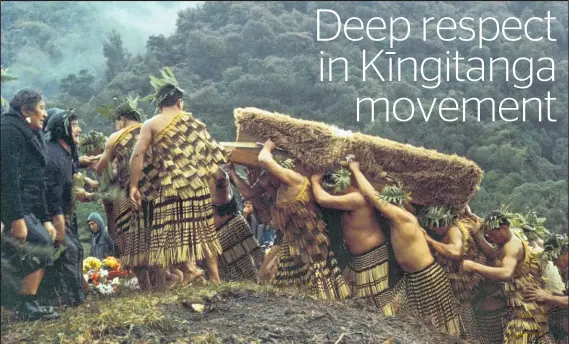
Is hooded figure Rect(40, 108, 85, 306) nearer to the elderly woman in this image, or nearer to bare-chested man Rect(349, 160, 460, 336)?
the elderly woman

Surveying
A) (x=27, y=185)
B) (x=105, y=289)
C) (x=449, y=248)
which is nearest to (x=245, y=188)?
(x=105, y=289)

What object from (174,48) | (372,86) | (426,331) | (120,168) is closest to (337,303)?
(426,331)

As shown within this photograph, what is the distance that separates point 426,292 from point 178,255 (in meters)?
2.53

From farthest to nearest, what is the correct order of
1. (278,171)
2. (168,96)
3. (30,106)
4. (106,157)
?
1. (278,171)
2. (106,157)
3. (168,96)
4. (30,106)

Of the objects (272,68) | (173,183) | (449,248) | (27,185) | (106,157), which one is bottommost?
(272,68)

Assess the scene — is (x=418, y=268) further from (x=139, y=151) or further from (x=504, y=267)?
(x=139, y=151)

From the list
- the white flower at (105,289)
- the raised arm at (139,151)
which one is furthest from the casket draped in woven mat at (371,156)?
the white flower at (105,289)

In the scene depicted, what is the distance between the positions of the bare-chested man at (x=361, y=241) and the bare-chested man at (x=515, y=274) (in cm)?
80

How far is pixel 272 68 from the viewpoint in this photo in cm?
3216

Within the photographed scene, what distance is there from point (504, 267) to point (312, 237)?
1820 millimetres

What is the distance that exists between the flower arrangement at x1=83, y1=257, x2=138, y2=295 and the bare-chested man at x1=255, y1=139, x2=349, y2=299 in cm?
140

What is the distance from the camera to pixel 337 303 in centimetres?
854

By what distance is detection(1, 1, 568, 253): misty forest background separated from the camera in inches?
959

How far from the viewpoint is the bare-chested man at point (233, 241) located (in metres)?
9.20
